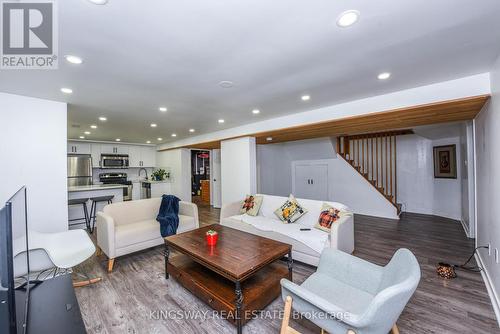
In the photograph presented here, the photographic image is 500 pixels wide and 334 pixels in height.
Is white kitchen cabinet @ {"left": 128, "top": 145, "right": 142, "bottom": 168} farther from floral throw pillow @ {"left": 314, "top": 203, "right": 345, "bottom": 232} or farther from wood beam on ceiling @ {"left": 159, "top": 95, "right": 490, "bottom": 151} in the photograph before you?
floral throw pillow @ {"left": 314, "top": 203, "right": 345, "bottom": 232}

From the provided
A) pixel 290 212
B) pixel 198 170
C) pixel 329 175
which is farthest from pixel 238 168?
pixel 198 170

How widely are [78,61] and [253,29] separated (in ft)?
5.81

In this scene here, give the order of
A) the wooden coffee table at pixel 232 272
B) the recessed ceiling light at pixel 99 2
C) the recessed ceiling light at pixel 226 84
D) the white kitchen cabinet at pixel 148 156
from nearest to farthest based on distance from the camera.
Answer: the recessed ceiling light at pixel 99 2 → the wooden coffee table at pixel 232 272 → the recessed ceiling light at pixel 226 84 → the white kitchen cabinet at pixel 148 156

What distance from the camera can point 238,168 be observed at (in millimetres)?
5246

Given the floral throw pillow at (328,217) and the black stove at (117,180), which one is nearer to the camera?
the floral throw pillow at (328,217)

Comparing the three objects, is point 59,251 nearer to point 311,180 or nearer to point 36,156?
point 36,156

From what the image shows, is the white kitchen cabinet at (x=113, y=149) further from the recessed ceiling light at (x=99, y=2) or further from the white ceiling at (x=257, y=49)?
the recessed ceiling light at (x=99, y=2)

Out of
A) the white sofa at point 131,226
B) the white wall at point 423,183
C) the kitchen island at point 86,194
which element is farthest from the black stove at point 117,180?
the white wall at point 423,183

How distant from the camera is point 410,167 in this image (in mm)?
5684

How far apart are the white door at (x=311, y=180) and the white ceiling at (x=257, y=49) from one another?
151 inches

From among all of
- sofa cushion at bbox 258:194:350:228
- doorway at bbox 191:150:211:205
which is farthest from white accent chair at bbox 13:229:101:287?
doorway at bbox 191:150:211:205

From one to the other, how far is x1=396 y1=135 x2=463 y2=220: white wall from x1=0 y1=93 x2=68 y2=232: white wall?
7.71 metres

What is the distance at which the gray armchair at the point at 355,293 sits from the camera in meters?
1.08

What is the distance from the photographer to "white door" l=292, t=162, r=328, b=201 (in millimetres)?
6602
